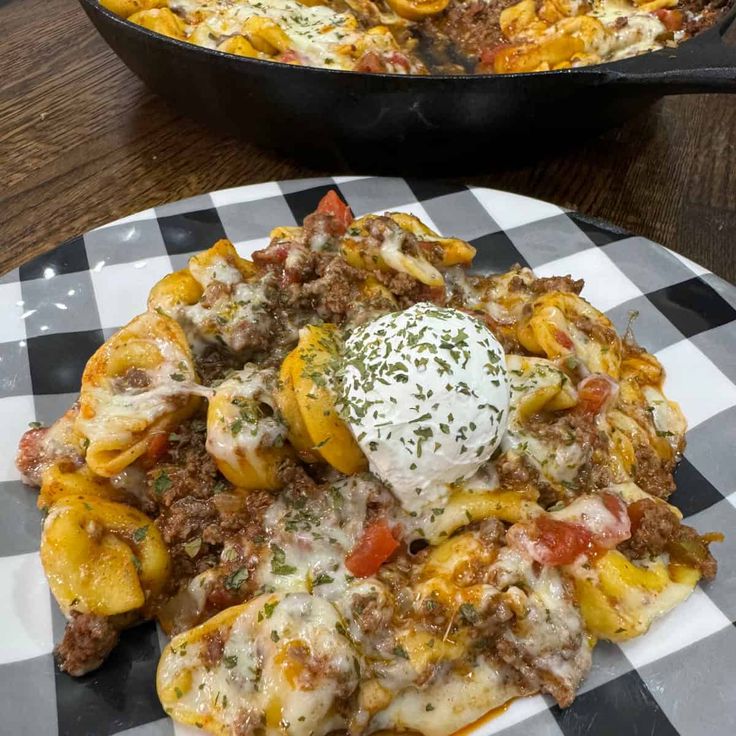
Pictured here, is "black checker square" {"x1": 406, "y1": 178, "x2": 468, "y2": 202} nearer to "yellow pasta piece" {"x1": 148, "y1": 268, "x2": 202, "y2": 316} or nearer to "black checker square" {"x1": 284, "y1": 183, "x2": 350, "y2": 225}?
"black checker square" {"x1": 284, "y1": 183, "x2": 350, "y2": 225}

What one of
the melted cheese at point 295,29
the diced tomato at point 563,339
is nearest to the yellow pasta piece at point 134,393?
the diced tomato at point 563,339

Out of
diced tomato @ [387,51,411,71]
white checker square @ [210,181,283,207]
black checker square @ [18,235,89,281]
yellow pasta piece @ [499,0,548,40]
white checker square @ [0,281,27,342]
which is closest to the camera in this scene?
white checker square @ [0,281,27,342]

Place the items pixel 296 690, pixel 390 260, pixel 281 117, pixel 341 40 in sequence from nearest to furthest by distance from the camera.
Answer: pixel 296 690, pixel 390 260, pixel 281 117, pixel 341 40

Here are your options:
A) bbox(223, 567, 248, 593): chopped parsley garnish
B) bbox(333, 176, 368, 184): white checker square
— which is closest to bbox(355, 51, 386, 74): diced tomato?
bbox(333, 176, 368, 184): white checker square

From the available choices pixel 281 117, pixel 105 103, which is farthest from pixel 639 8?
pixel 105 103

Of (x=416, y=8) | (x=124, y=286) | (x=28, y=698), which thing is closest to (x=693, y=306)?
(x=124, y=286)

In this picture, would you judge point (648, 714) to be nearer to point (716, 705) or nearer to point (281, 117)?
point (716, 705)

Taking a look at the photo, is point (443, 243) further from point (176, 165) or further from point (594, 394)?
point (176, 165)
